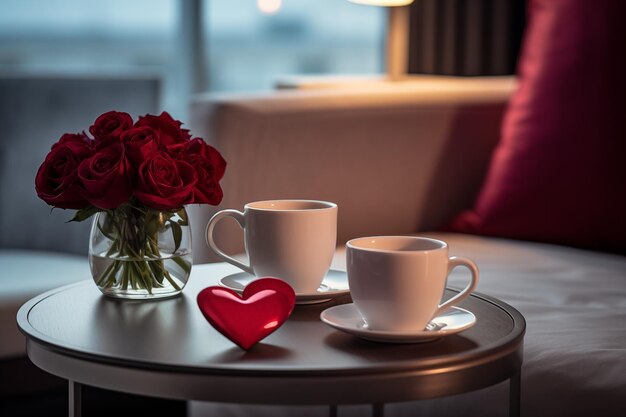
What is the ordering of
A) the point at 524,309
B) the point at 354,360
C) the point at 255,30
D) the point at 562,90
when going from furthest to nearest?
1. the point at 255,30
2. the point at 562,90
3. the point at 524,309
4. the point at 354,360

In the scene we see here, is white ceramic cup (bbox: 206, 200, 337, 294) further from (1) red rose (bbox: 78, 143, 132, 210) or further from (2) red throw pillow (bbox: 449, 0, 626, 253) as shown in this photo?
(2) red throw pillow (bbox: 449, 0, 626, 253)

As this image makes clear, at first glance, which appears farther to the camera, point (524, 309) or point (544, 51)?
point (544, 51)

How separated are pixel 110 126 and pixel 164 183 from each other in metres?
0.11

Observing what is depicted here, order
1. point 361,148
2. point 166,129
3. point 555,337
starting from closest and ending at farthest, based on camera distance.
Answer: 1. point 166,129
2. point 555,337
3. point 361,148

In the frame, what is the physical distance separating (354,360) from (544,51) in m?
1.29

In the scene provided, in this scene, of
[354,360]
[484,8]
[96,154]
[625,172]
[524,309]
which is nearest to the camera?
[354,360]

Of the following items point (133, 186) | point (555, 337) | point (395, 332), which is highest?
point (133, 186)

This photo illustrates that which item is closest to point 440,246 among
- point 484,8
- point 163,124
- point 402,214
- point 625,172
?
point 163,124

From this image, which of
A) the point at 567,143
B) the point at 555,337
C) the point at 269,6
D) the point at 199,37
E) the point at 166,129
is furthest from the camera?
the point at 269,6

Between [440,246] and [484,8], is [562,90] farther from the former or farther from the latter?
[484,8]

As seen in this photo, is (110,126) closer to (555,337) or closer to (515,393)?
(515,393)

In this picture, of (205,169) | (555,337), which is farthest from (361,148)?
(205,169)

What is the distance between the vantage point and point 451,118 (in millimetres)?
2123

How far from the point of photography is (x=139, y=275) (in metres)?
1.07
